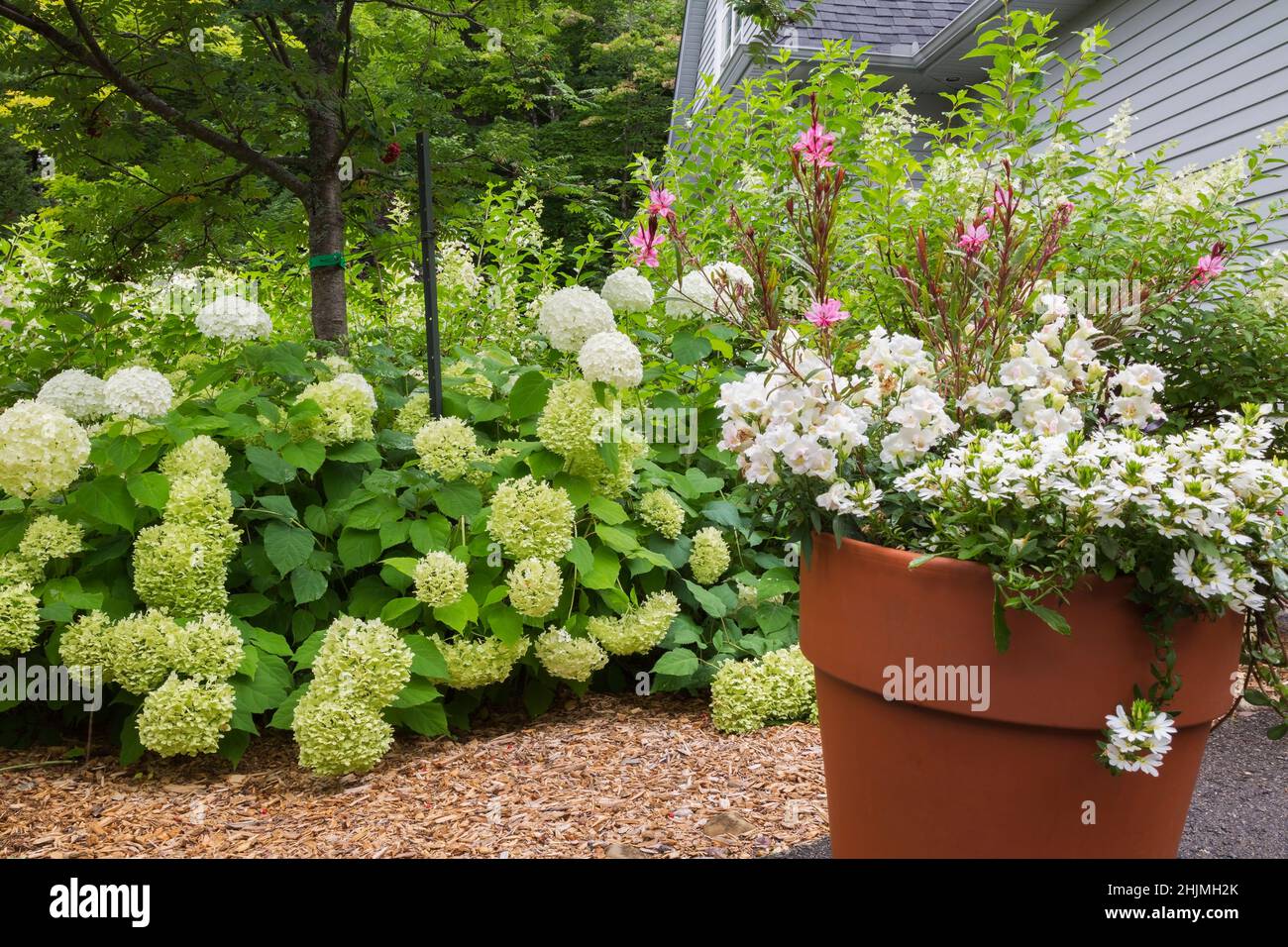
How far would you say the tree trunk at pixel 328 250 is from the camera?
341cm

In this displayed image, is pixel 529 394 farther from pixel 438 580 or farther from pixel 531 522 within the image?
pixel 438 580

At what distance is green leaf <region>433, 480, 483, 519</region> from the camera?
8.54ft

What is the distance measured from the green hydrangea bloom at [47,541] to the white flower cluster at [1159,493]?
84.8 inches

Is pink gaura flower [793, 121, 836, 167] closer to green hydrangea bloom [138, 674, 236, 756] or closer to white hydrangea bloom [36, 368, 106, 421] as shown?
green hydrangea bloom [138, 674, 236, 756]

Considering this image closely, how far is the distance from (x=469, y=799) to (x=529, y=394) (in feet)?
3.60

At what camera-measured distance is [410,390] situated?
329 cm

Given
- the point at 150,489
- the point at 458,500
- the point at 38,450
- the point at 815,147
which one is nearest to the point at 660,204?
the point at 815,147

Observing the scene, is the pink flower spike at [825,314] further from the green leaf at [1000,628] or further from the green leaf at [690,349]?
the green leaf at [690,349]

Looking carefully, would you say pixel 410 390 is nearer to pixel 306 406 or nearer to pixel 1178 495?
pixel 306 406

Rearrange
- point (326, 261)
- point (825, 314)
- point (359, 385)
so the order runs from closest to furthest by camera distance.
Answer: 1. point (825, 314)
2. point (359, 385)
3. point (326, 261)

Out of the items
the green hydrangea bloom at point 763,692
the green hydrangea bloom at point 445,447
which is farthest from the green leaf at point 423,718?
the green hydrangea bloom at point 763,692

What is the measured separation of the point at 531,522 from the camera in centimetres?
245

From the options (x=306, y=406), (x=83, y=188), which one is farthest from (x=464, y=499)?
(x=83, y=188)

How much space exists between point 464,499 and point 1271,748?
2445 millimetres
